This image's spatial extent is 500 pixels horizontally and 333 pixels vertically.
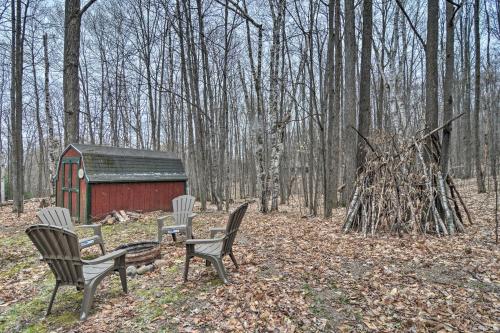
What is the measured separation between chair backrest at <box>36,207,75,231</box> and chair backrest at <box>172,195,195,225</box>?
1.91m

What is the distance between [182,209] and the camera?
632 centimetres

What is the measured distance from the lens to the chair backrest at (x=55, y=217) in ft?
15.9

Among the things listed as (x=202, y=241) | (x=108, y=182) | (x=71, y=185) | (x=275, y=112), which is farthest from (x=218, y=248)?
(x=71, y=185)

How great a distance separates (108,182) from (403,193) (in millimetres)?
8297

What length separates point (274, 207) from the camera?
9.74 meters

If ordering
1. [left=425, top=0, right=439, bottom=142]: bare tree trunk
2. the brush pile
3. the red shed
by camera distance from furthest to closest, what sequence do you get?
the red shed < [left=425, top=0, right=439, bottom=142]: bare tree trunk < the brush pile

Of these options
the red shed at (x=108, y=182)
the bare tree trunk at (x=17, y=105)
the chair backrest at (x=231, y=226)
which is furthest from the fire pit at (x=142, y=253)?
the bare tree trunk at (x=17, y=105)

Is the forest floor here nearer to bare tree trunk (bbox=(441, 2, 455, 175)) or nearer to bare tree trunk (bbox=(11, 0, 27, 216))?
bare tree trunk (bbox=(441, 2, 455, 175))

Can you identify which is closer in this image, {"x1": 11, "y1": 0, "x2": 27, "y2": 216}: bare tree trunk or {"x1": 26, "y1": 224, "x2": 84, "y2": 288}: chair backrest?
{"x1": 26, "y1": 224, "x2": 84, "y2": 288}: chair backrest

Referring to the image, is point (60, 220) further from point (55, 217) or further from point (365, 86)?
point (365, 86)

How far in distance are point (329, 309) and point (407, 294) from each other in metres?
0.97

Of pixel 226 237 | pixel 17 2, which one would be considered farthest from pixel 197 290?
pixel 17 2

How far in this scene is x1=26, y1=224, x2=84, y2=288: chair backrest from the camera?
3035 mm

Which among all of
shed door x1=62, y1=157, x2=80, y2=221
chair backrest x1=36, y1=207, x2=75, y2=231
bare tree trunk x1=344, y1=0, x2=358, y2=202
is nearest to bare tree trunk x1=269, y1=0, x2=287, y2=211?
bare tree trunk x1=344, y1=0, x2=358, y2=202
